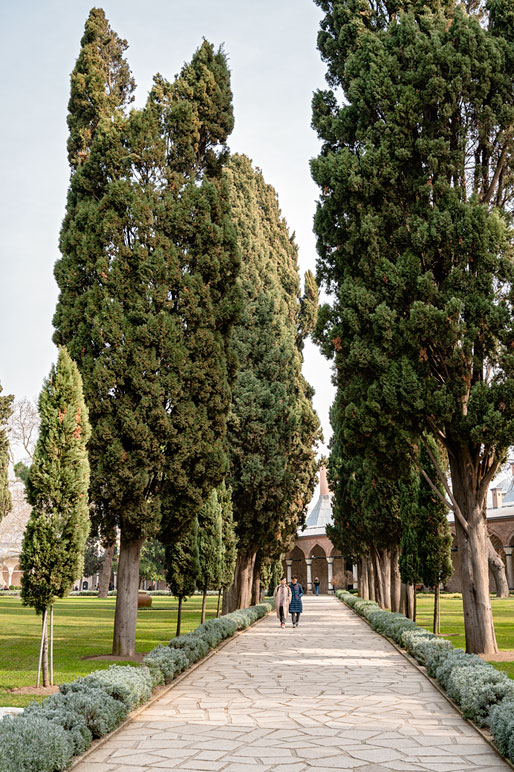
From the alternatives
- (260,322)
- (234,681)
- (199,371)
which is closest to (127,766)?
(234,681)

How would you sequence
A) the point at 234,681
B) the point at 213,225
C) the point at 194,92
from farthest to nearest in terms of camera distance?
the point at 194,92
the point at 213,225
the point at 234,681

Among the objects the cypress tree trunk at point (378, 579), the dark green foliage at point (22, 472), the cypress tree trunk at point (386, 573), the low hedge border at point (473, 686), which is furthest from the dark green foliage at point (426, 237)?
the cypress tree trunk at point (378, 579)

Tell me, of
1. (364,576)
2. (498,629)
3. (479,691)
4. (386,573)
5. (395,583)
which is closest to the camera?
(479,691)

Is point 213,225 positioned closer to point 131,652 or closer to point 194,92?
point 194,92

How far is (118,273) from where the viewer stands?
12.6 m

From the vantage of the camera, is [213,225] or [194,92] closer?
[213,225]

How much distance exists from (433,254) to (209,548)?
936cm

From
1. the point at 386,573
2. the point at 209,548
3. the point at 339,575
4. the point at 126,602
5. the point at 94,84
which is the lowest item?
the point at 339,575

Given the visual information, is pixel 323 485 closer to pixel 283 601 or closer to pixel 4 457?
pixel 4 457

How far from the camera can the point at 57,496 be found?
8961 millimetres

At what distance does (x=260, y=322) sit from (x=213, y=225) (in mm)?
10117

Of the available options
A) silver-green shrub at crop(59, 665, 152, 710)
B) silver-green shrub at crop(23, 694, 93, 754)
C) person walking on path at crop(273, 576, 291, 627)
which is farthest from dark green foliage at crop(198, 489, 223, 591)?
silver-green shrub at crop(23, 694, 93, 754)

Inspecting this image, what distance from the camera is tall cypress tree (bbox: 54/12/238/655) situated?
11969 mm

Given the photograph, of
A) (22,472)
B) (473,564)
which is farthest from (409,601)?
(22,472)
